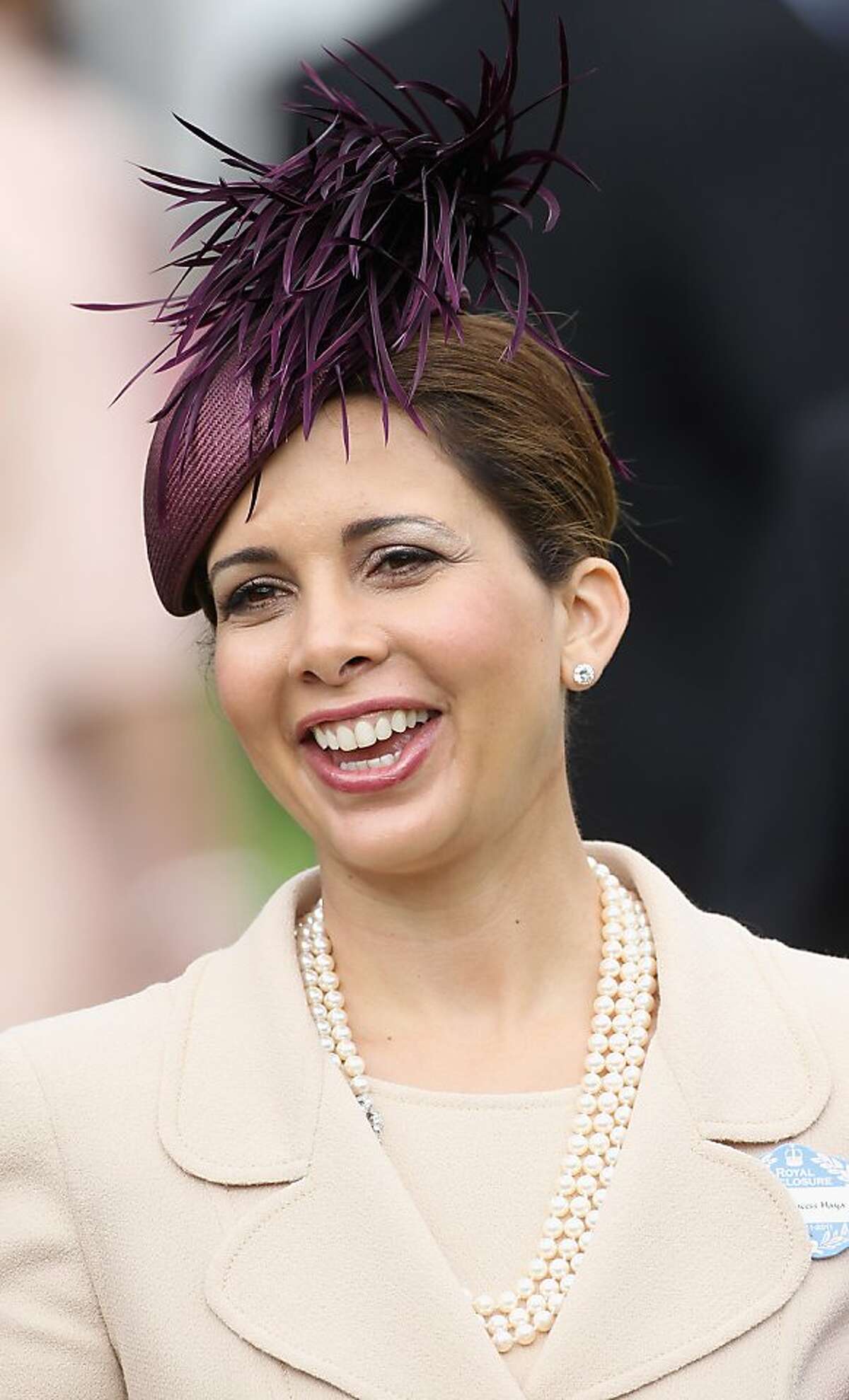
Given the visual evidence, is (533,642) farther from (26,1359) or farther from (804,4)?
(804,4)

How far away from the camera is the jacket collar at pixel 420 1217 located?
2.34 meters

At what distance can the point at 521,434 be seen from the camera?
257 centimetres

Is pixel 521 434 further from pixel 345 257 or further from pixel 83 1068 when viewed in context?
pixel 83 1068

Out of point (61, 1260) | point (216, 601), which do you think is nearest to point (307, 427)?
point (216, 601)

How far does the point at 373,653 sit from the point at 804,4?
1648 millimetres

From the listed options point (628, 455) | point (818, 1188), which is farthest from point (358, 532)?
point (628, 455)

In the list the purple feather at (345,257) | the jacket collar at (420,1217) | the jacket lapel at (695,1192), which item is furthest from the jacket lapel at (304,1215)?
the purple feather at (345,257)

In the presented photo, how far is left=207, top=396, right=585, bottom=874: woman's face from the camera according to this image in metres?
2.46

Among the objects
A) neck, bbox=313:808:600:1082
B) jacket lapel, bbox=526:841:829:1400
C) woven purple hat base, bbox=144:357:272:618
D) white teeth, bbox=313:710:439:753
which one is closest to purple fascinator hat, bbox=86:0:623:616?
woven purple hat base, bbox=144:357:272:618

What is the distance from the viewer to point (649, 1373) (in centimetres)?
234

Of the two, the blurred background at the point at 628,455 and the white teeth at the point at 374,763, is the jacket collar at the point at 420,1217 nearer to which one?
the white teeth at the point at 374,763

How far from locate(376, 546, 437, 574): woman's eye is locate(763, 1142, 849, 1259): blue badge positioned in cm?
71

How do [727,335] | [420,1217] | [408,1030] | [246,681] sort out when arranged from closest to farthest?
[420,1217] → [246,681] → [408,1030] → [727,335]

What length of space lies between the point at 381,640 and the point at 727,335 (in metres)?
1.35
